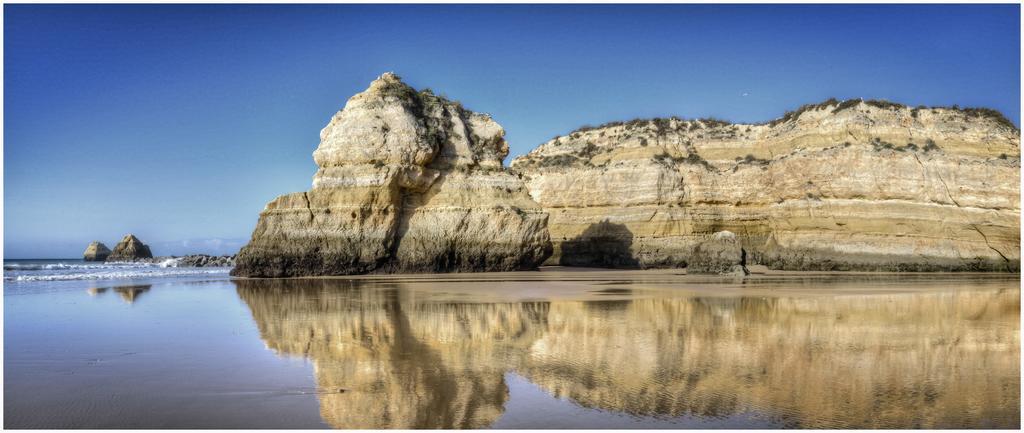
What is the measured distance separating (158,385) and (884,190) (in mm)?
26846

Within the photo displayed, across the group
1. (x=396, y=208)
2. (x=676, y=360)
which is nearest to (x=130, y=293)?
(x=396, y=208)

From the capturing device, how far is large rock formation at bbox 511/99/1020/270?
24922 mm

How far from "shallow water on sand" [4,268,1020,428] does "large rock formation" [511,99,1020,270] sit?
1577 cm

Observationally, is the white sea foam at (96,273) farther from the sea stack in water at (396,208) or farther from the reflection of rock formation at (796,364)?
the reflection of rock formation at (796,364)

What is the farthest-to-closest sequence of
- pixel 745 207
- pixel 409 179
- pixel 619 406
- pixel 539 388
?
1. pixel 745 207
2. pixel 409 179
3. pixel 539 388
4. pixel 619 406

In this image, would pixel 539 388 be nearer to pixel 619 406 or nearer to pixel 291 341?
pixel 619 406

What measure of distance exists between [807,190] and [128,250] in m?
57.5

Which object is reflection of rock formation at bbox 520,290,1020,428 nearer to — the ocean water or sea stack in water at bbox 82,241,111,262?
the ocean water

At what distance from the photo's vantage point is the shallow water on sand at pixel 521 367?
405 cm

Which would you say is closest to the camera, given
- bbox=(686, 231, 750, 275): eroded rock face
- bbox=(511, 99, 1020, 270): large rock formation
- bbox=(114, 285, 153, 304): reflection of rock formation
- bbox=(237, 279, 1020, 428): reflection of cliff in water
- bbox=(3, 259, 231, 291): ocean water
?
bbox=(237, 279, 1020, 428): reflection of cliff in water

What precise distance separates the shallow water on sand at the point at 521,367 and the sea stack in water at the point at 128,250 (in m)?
57.4

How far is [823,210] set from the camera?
87.2 feet

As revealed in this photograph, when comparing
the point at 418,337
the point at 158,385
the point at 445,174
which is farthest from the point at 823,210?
the point at 158,385

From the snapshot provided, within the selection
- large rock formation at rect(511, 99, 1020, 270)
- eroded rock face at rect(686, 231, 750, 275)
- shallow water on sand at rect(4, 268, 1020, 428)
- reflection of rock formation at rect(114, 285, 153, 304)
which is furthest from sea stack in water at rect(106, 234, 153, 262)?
shallow water on sand at rect(4, 268, 1020, 428)
